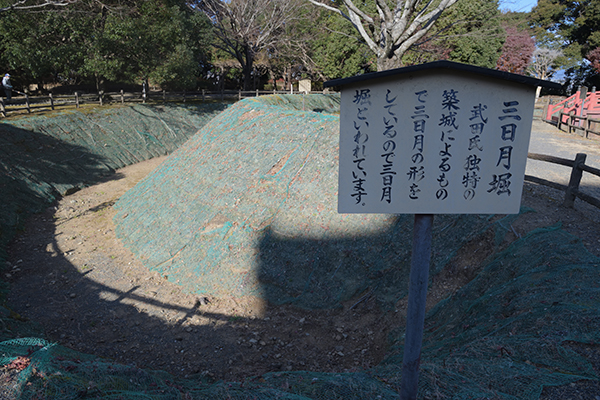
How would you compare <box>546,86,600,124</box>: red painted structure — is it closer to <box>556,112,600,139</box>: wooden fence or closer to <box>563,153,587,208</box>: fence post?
<box>556,112,600,139</box>: wooden fence

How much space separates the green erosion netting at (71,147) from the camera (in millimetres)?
11094

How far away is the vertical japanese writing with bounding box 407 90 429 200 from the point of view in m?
2.65

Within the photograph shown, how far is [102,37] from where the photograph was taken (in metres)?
16.1

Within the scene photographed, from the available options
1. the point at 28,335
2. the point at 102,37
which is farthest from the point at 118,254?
the point at 102,37

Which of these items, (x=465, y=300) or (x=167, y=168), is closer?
(x=465, y=300)

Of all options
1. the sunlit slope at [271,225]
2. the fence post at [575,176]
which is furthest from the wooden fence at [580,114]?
the sunlit slope at [271,225]

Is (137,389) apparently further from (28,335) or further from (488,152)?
(488,152)

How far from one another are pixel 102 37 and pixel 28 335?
14.6 meters

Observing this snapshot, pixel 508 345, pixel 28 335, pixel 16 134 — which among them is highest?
pixel 16 134

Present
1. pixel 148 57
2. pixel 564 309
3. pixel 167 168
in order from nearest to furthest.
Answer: pixel 564 309, pixel 167 168, pixel 148 57

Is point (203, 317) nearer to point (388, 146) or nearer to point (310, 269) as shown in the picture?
point (310, 269)

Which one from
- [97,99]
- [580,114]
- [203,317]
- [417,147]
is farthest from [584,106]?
[97,99]

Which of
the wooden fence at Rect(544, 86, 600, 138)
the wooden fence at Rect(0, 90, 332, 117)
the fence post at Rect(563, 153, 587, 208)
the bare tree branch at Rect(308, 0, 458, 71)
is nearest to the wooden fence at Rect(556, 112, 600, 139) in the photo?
the wooden fence at Rect(544, 86, 600, 138)

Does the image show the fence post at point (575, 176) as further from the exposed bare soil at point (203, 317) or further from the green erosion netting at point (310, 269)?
the green erosion netting at point (310, 269)
